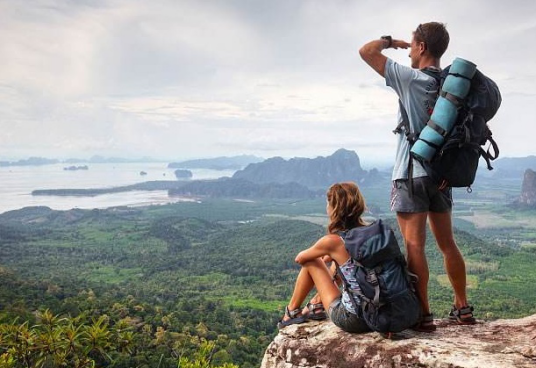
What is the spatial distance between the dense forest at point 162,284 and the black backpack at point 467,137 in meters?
3.34

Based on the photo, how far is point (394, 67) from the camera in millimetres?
3588

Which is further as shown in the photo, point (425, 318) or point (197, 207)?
point (197, 207)

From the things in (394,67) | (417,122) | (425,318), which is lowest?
(425,318)

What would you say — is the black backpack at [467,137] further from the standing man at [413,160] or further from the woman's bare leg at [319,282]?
the woman's bare leg at [319,282]

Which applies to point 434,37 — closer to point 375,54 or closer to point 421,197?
point 375,54

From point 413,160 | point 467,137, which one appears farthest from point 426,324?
point 467,137

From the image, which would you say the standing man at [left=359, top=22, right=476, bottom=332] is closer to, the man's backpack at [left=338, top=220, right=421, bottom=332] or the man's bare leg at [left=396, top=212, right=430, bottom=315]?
the man's bare leg at [left=396, top=212, right=430, bottom=315]

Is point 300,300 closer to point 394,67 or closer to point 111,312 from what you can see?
point 394,67

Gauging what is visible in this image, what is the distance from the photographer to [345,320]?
3.80 m

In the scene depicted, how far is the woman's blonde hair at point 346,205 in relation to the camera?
378cm

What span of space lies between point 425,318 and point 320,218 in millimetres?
154073

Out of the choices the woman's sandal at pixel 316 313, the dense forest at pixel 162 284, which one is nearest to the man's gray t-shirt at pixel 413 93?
the woman's sandal at pixel 316 313

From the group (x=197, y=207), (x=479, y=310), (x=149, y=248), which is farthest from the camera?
(x=197, y=207)

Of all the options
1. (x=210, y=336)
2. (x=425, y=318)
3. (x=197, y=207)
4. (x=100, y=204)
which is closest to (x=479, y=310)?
(x=210, y=336)
